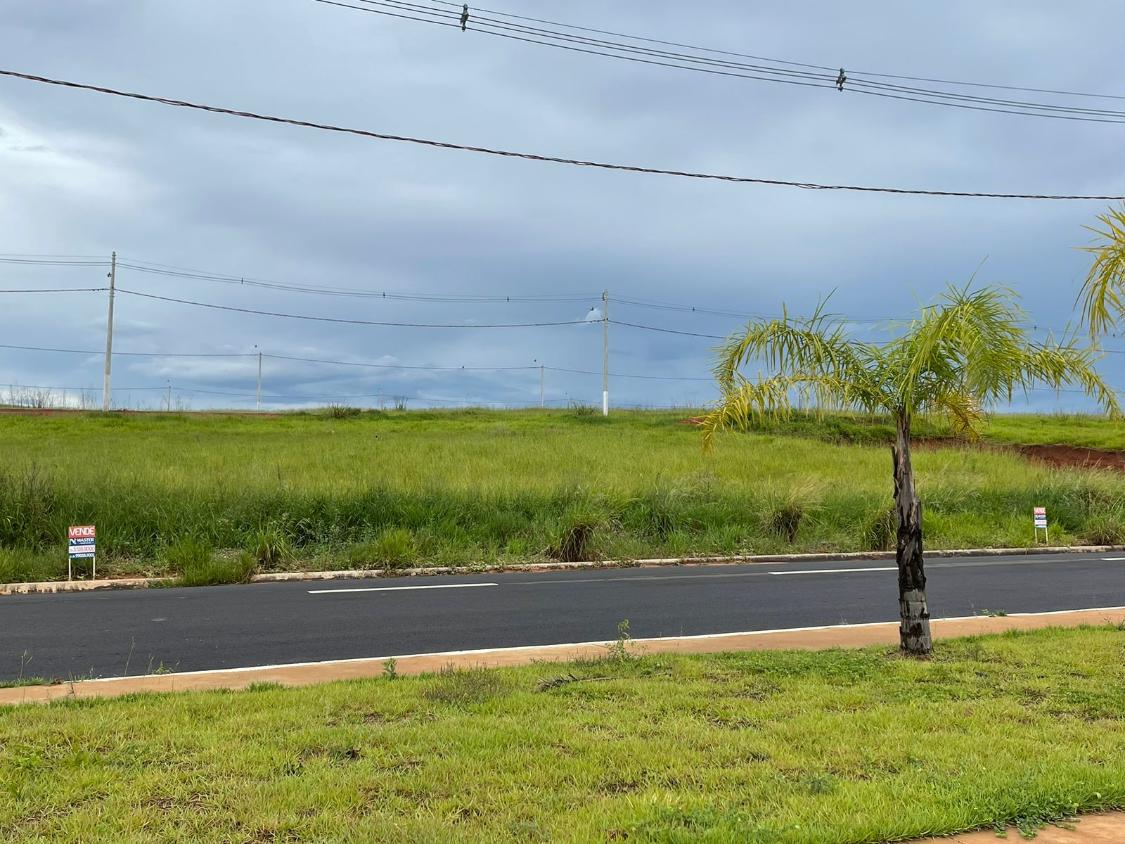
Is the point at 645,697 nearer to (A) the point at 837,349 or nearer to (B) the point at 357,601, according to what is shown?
(A) the point at 837,349

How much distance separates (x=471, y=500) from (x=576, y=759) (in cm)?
1458

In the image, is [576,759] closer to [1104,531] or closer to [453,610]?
[453,610]

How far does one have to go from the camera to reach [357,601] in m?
12.4

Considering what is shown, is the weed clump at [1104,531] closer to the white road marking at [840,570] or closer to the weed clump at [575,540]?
the white road marking at [840,570]

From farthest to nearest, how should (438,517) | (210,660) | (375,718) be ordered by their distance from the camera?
(438,517) < (210,660) < (375,718)

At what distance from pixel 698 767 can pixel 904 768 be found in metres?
1.11

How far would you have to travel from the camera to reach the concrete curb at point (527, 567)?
45.4ft

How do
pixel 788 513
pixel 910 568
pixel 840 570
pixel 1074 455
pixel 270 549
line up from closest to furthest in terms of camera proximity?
1. pixel 910 568
2. pixel 270 549
3. pixel 840 570
4. pixel 788 513
5. pixel 1074 455

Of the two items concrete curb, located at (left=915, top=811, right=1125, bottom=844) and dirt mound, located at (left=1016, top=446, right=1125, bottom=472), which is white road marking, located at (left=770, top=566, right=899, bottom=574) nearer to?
concrete curb, located at (left=915, top=811, right=1125, bottom=844)

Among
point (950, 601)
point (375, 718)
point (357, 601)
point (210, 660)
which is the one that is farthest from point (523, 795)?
point (950, 601)

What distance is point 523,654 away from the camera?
8711 millimetres

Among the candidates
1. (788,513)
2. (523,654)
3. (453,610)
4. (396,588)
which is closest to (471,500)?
(396,588)

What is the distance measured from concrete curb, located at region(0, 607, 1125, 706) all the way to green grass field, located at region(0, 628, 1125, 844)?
68 cm

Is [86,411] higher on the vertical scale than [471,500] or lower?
higher
